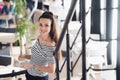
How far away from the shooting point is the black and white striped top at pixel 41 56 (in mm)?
2426

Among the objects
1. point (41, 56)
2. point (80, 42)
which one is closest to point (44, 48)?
point (41, 56)

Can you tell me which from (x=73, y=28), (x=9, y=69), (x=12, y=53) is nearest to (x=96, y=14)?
(x=73, y=28)

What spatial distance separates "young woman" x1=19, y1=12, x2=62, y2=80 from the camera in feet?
7.98

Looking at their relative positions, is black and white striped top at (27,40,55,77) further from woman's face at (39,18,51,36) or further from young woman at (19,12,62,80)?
woman's face at (39,18,51,36)

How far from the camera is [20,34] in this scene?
4.00m

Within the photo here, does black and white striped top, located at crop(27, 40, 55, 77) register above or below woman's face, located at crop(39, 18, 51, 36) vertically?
below

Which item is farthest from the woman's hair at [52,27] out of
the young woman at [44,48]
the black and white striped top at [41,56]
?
the black and white striped top at [41,56]

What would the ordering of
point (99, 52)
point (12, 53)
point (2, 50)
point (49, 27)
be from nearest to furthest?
point (49, 27)
point (99, 52)
point (12, 53)
point (2, 50)

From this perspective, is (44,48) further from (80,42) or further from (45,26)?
(80,42)

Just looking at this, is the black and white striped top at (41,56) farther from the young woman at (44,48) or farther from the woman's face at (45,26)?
the woman's face at (45,26)

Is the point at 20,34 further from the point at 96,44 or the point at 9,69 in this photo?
the point at 96,44

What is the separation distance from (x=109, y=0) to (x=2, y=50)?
11.4 ft

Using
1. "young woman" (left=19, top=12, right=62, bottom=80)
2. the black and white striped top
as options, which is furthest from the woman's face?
the black and white striped top

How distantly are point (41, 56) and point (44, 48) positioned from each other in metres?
0.09
